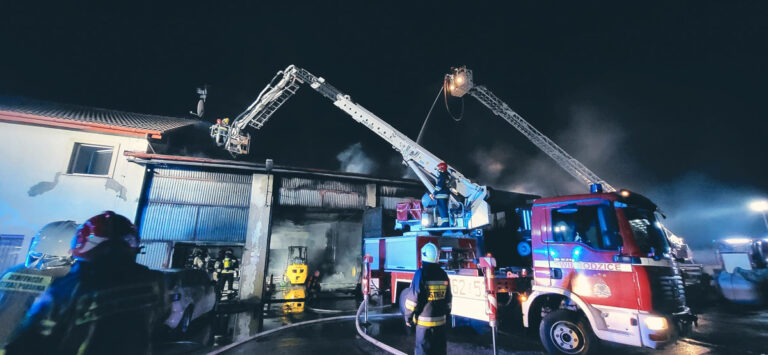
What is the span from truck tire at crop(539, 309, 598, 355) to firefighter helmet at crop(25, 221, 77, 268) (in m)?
8.83

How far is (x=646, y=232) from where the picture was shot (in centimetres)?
501

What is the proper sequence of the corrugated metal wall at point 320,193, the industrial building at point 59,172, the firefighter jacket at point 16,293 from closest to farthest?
the firefighter jacket at point 16,293 → the industrial building at point 59,172 → the corrugated metal wall at point 320,193

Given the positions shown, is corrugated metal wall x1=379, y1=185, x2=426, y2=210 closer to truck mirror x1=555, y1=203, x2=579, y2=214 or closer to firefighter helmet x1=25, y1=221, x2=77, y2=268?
truck mirror x1=555, y1=203, x2=579, y2=214

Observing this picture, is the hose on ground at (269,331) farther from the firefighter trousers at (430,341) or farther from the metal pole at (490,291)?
the metal pole at (490,291)

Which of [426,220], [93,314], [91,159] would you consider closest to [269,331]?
[426,220]

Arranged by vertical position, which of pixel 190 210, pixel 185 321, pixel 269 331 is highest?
pixel 190 210

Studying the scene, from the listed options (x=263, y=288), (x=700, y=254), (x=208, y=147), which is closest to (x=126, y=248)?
(x=263, y=288)

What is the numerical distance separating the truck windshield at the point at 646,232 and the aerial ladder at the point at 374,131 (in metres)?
3.02

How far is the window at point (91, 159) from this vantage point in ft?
37.0

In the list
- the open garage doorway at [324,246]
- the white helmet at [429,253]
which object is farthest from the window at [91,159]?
the white helmet at [429,253]

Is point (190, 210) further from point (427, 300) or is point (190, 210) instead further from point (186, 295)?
point (427, 300)

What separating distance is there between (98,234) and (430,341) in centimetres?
356

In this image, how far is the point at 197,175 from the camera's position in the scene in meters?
12.3

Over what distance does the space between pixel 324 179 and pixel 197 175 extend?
529 centimetres
